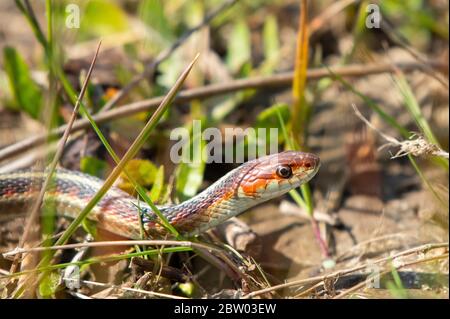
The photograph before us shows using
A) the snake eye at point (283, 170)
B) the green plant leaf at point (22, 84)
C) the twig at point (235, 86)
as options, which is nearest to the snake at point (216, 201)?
the snake eye at point (283, 170)

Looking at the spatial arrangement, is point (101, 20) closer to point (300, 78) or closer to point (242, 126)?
point (242, 126)

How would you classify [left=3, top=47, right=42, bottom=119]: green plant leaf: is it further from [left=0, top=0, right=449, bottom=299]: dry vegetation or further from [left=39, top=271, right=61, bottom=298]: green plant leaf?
[left=39, top=271, right=61, bottom=298]: green plant leaf

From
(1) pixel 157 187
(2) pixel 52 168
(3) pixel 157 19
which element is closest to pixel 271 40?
(3) pixel 157 19

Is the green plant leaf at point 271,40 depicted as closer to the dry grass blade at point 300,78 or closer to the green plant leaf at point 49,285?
the dry grass blade at point 300,78

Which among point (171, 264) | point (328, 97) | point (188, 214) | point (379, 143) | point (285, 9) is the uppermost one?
point (285, 9)

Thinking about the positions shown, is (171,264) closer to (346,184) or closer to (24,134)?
(346,184)

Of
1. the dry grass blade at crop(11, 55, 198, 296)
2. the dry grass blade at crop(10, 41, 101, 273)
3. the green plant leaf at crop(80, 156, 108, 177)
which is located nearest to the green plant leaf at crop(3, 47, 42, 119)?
the green plant leaf at crop(80, 156, 108, 177)
